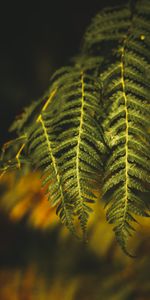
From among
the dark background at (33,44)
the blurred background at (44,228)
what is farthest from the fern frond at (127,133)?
the dark background at (33,44)

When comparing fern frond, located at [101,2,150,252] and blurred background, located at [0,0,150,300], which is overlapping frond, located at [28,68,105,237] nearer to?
fern frond, located at [101,2,150,252]

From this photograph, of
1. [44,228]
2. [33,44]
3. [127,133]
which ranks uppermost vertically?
[33,44]

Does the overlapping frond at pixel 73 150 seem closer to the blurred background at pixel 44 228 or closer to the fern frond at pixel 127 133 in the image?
the fern frond at pixel 127 133

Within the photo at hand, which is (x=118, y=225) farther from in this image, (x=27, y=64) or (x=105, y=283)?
(x=27, y=64)

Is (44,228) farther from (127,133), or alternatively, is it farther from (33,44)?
(33,44)

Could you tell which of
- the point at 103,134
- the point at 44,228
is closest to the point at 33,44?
the point at 44,228
